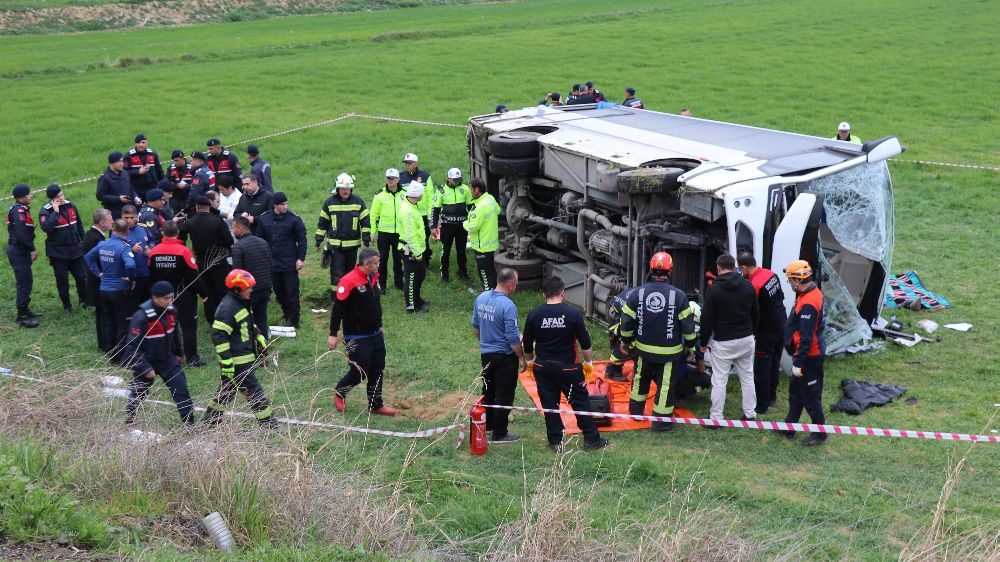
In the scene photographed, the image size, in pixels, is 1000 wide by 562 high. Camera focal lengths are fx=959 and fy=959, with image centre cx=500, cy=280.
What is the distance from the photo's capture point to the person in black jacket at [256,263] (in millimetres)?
10711

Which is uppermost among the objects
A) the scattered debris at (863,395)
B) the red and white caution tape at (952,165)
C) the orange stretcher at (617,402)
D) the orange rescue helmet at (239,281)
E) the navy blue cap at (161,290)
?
the orange rescue helmet at (239,281)

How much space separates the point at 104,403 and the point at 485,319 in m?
3.12

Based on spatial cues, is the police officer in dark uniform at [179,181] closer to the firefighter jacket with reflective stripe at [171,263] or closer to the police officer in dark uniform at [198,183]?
the police officer in dark uniform at [198,183]

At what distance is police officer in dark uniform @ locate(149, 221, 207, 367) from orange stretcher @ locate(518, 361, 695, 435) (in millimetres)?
3793

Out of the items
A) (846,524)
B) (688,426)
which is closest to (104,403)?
(688,426)

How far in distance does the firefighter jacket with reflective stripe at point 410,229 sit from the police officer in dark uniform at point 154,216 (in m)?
2.95

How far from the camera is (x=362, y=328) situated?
9000 mm

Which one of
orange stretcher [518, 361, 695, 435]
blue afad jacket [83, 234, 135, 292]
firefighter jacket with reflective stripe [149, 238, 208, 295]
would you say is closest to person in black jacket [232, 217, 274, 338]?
firefighter jacket with reflective stripe [149, 238, 208, 295]

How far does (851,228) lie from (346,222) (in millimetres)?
6141

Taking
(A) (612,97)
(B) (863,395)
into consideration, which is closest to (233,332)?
(B) (863,395)

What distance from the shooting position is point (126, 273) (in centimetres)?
1075

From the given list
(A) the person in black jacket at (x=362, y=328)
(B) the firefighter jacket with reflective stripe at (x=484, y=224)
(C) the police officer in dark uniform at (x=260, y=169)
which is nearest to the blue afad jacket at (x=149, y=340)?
(A) the person in black jacket at (x=362, y=328)

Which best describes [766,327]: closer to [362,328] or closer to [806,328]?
[806,328]

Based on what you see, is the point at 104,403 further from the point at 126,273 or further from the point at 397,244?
the point at 397,244
